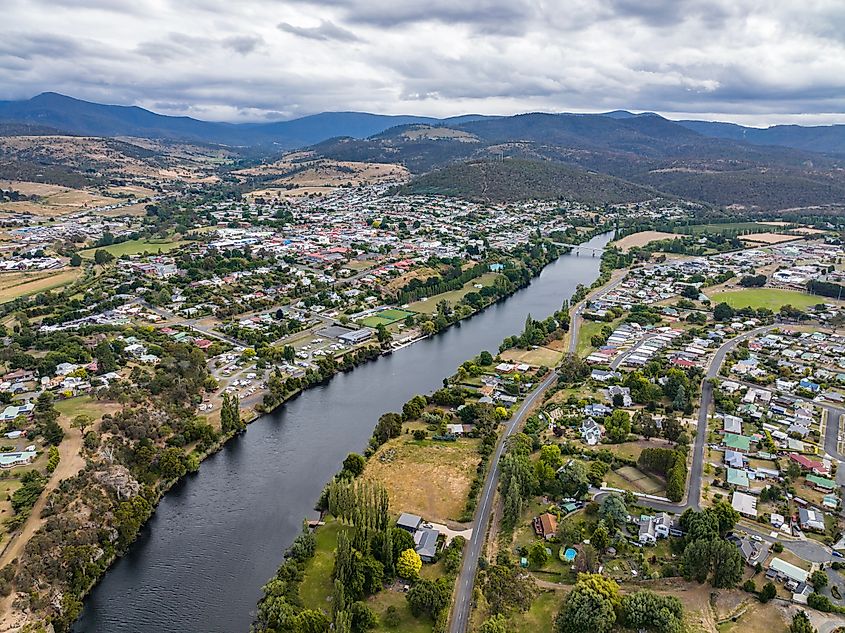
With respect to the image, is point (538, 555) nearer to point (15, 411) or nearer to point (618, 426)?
point (618, 426)

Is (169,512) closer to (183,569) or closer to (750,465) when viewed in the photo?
(183,569)

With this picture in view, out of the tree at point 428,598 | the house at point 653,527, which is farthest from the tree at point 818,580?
the tree at point 428,598

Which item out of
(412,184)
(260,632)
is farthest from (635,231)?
(260,632)

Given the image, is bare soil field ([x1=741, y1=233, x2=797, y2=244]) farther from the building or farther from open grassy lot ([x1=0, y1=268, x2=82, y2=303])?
open grassy lot ([x1=0, y1=268, x2=82, y2=303])

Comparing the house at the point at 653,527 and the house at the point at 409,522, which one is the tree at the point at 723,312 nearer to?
the house at the point at 653,527

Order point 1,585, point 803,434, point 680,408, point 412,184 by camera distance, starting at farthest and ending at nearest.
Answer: point 412,184, point 680,408, point 803,434, point 1,585
